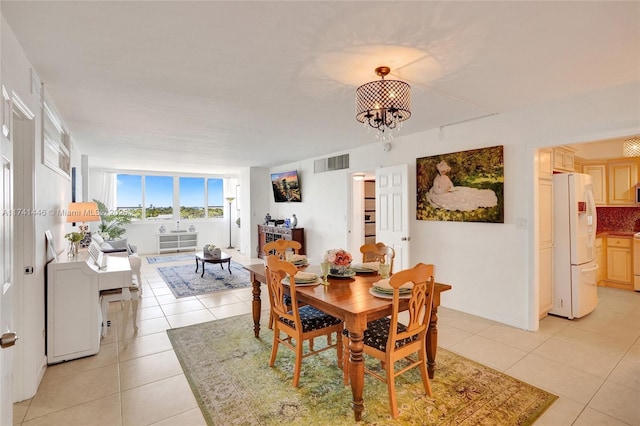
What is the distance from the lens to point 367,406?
213cm

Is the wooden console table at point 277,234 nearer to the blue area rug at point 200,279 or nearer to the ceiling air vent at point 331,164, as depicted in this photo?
the blue area rug at point 200,279

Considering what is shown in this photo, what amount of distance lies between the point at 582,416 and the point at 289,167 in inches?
252

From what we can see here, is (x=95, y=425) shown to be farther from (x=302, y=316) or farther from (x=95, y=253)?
(x=95, y=253)

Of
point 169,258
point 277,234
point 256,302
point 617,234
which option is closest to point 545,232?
point 617,234

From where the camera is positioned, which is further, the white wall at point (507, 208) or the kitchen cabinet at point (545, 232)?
the kitchen cabinet at point (545, 232)

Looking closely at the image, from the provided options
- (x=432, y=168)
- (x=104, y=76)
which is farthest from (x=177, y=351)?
(x=432, y=168)

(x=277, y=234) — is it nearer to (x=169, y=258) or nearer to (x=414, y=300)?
(x=169, y=258)

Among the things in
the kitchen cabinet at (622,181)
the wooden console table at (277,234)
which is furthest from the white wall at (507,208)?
the kitchen cabinet at (622,181)

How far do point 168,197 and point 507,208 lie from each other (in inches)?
345

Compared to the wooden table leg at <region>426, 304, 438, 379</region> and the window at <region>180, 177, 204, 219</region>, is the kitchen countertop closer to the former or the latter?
the wooden table leg at <region>426, 304, 438, 379</region>

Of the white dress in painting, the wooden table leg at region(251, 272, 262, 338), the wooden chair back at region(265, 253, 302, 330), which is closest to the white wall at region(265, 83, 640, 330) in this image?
the white dress in painting

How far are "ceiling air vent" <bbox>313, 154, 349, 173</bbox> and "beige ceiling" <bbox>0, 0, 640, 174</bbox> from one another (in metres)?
1.89

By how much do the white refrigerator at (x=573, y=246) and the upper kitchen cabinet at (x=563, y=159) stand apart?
182 mm

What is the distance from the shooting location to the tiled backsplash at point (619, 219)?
516 cm
